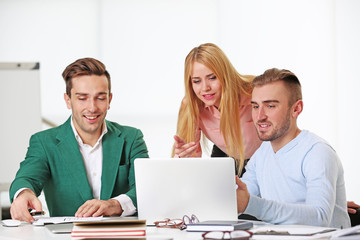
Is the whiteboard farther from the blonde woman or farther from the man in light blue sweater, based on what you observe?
the man in light blue sweater

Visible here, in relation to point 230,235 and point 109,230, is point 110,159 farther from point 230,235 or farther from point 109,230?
point 230,235

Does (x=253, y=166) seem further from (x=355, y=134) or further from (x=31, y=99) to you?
(x=355, y=134)

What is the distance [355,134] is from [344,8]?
115 centimetres

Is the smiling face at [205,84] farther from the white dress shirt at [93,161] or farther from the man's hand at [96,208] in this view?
the man's hand at [96,208]

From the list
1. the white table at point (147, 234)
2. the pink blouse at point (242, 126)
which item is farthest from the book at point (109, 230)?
the pink blouse at point (242, 126)

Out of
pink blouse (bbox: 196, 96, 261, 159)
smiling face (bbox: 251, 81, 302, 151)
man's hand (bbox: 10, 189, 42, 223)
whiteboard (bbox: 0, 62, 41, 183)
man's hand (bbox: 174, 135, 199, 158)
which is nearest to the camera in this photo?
man's hand (bbox: 10, 189, 42, 223)

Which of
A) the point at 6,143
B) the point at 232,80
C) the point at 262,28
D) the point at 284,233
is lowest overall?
the point at 284,233

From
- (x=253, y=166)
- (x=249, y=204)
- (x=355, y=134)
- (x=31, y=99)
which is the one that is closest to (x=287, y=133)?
(x=253, y=166)

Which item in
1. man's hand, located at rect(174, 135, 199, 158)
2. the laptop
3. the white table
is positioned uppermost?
man's hand, located at rect(174, 135, 199, 158)


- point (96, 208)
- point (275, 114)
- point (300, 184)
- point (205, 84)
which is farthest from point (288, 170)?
point (205, 84)

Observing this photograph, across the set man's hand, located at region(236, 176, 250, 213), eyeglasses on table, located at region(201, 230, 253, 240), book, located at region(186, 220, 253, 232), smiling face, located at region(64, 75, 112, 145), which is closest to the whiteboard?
smiling face, located at region(64, 75, 112, 145)

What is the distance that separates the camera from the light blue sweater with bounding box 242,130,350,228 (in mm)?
1899

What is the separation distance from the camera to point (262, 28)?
16.6ft

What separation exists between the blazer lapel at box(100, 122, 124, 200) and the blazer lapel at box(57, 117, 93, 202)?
8 cm
